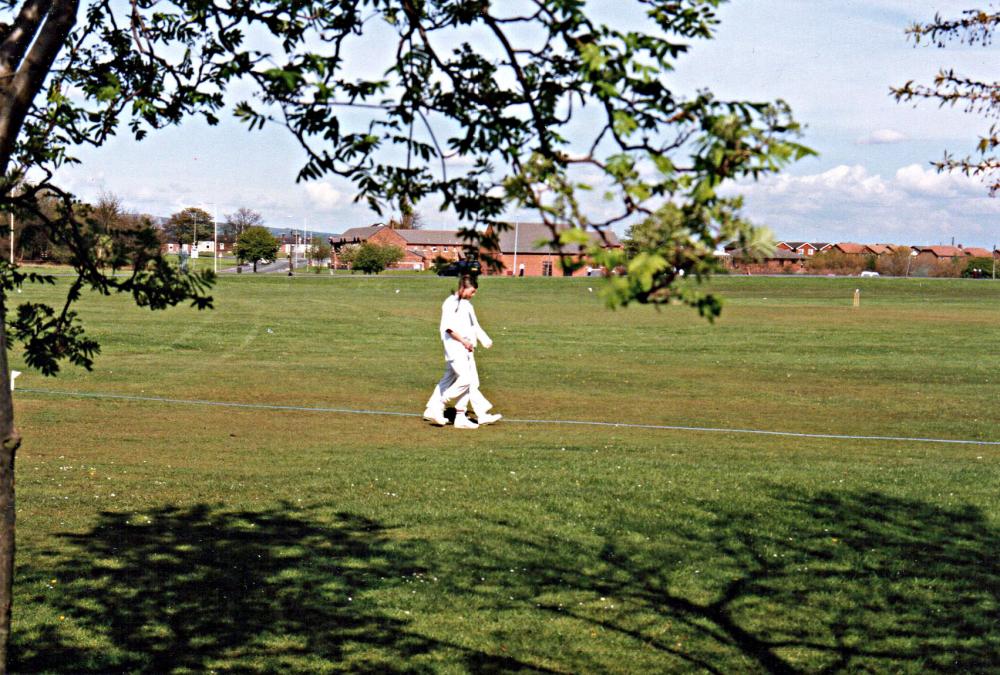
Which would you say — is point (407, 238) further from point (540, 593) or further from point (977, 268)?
point (540, 593)

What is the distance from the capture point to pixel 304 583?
788 centimetres

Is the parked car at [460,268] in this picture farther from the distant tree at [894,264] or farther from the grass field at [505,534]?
the distant tree at [894,264]

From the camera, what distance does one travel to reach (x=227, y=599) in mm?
7531

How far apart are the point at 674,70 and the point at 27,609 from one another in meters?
5.51

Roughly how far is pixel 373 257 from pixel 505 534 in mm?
103955

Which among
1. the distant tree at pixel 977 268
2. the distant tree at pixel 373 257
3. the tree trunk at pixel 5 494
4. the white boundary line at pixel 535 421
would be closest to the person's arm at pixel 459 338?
the white boundary line at pixel 535 421

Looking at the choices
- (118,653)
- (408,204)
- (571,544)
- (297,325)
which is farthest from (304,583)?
(297,325)

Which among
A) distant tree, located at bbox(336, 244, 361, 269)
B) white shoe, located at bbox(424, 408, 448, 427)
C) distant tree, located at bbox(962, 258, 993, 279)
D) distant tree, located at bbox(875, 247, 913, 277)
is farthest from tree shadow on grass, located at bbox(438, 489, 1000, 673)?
distant tree, located at bbox(962, 258, 993, 279)

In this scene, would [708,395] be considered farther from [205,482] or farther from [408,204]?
[408,204]

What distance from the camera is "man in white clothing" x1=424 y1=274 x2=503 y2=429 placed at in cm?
1570

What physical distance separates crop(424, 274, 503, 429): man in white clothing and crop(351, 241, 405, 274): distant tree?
3758 inches

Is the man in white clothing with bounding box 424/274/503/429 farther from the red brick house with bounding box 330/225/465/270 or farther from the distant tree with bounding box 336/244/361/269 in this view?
the red brick house with bounding box 330/225/465/270

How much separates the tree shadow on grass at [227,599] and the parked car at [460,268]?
273 cm

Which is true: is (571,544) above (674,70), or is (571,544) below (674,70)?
below
